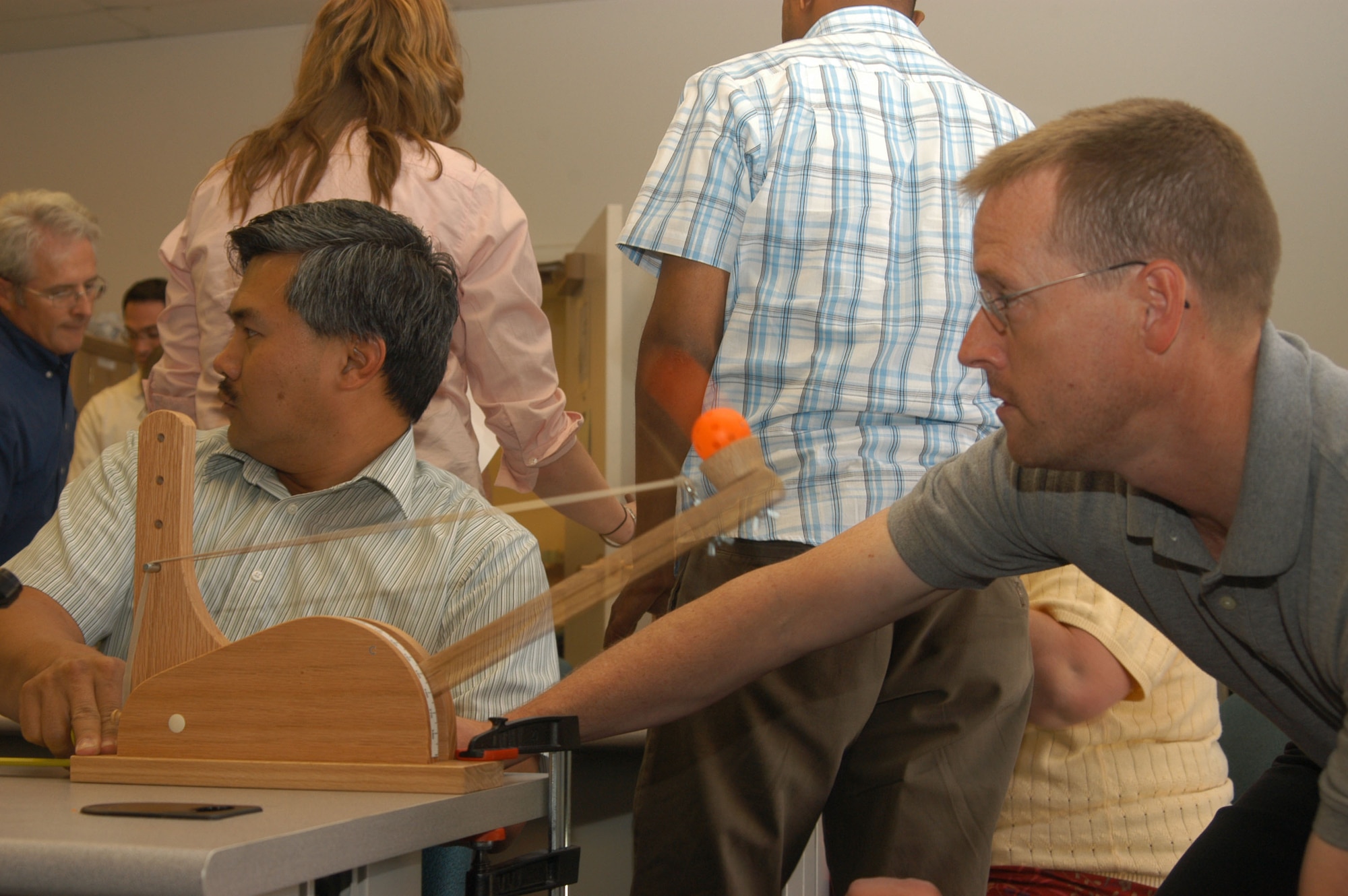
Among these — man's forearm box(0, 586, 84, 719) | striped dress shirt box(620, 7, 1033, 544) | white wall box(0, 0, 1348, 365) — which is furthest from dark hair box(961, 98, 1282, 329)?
white wall box(0, 0, 1348, 365)

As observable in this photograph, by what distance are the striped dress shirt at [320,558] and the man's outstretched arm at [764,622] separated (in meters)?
0.11

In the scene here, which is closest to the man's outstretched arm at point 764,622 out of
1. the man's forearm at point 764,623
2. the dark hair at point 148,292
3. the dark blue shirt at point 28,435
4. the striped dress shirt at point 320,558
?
the man's forearm at point 764,623

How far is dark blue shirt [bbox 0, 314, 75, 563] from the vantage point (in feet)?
6.97

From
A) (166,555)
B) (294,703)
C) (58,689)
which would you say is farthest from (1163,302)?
(58,689)

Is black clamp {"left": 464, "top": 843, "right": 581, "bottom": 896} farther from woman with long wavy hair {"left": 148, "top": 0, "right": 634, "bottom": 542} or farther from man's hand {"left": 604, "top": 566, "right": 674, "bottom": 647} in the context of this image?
woman with long wavy hair {"left": 148, "top": 0, "right": 634, "bottom": 542}

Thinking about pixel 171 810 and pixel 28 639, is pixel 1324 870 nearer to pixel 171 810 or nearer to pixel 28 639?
pixel 171 810

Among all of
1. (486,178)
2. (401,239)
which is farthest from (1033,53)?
(401,239)

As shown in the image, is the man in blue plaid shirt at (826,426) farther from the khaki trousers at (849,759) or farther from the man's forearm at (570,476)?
the man's forearm at (570,476)

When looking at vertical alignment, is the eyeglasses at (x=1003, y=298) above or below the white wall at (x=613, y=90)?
below

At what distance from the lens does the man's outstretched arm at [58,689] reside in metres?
0.93

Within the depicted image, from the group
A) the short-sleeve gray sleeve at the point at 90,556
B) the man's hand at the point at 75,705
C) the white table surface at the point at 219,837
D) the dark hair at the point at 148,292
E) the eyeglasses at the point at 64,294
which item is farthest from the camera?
the dark hair at the point at 148,292

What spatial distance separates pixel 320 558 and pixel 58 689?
0.77 feet

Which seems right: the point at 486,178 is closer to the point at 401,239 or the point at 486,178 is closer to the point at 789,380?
the point at 401,239

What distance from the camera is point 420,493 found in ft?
3.97
